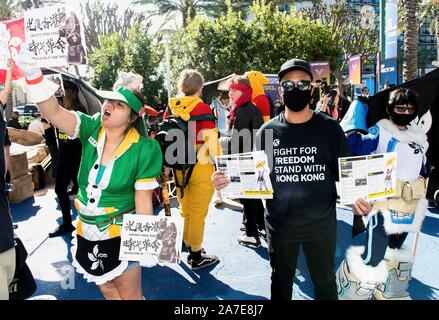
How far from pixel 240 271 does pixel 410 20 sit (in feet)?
41.7

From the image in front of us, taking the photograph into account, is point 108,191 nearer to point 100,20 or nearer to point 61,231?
point 61,231

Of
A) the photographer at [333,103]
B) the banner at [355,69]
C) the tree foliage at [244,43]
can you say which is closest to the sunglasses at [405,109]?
the photographer at [333,103]

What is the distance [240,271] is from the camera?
391 centimetres

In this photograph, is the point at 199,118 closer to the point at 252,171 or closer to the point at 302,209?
the point at 252,171

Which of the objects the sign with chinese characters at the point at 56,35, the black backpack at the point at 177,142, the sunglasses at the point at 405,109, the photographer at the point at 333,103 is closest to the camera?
the sunglasses at the point at 405,109

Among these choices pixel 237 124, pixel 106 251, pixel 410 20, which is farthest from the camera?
pixel 410 20

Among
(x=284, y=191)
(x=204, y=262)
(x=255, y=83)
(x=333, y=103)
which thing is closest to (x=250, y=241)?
(x=204, y=262)

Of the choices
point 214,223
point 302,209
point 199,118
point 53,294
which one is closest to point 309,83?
point 302,209

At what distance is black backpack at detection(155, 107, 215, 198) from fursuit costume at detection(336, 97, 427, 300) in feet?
4.77

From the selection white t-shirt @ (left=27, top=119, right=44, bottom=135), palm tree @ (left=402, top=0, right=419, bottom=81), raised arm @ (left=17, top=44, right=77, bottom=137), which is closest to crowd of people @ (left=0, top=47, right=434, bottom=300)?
raised arm @ (left=17, top=44, right=77, bottom=137)

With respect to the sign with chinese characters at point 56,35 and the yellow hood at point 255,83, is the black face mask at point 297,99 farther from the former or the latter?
the yellow hood at point 255,83

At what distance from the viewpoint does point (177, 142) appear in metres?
3.61

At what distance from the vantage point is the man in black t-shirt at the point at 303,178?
2.36m

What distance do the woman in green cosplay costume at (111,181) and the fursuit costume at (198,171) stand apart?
4.34 ft
